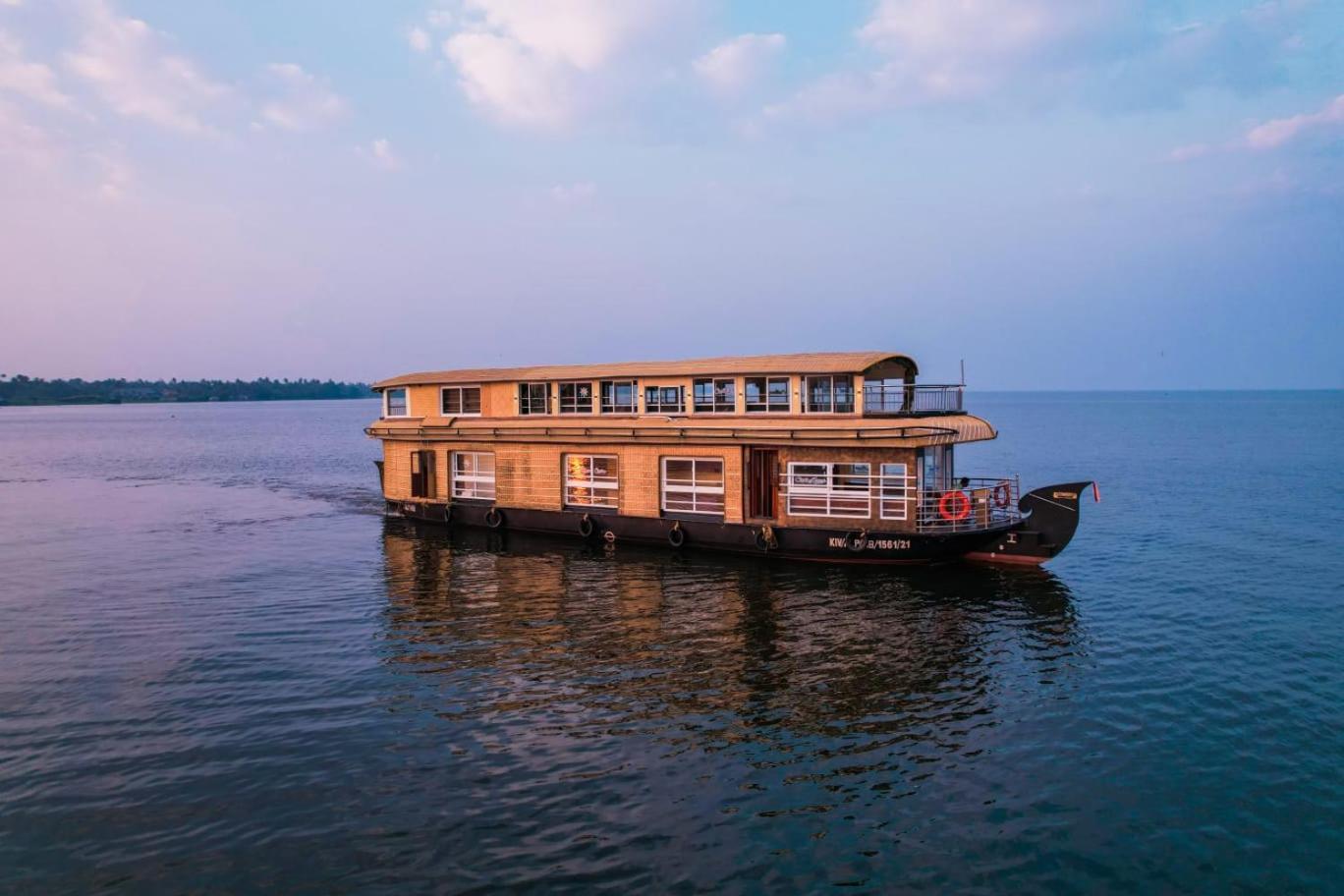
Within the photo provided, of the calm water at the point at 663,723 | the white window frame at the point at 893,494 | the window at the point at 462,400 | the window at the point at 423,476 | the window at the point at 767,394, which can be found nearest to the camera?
the calm water at the point at 663,723

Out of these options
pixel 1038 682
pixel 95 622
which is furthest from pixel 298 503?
pixel 1038 682

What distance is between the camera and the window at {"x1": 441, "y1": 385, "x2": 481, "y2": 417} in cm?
4100

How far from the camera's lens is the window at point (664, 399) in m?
35.4

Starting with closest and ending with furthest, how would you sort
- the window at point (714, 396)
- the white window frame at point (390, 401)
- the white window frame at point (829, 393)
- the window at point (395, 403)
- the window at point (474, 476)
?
the white window frame at point (829, 393) < the window at point (714, 396) < the window at point (474, 476) < the white window frame at point (390, 401) < the window at point (395, 403)

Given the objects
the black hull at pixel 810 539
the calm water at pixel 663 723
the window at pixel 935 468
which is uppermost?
the window at pixel 935 468

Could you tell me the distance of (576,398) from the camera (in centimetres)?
3825

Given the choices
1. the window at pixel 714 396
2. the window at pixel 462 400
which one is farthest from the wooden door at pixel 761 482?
the window at pixel 462 400

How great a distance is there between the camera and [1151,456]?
286ft

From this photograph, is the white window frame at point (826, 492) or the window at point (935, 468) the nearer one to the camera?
the window at point (935, 468)

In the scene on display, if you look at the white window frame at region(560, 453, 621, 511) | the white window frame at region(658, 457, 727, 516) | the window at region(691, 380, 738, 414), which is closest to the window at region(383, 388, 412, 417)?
the white window frame at region(560, 453, 621, 511)

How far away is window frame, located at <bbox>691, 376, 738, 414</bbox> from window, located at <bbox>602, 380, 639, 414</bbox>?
3018mm

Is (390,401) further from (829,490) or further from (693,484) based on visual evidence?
(829,490)

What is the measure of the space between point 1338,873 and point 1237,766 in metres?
3.51

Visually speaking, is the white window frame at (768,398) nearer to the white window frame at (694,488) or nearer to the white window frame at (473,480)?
the white window frame at (694,488)
